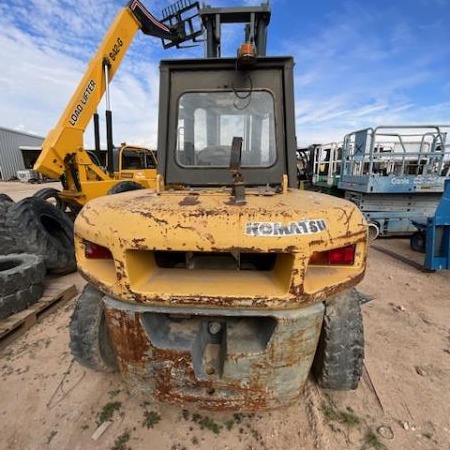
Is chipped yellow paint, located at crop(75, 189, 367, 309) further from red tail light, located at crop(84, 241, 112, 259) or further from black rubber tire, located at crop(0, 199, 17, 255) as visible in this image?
black rubber tire, located at crop(0, 199, 17, 255)

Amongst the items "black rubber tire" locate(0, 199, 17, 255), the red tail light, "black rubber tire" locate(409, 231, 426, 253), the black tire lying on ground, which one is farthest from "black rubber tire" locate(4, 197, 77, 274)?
"black rubber tire" locate(409, 231, 426, 253)

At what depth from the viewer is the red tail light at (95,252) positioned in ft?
6.00

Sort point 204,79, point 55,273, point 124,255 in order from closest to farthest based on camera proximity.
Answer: point 124,255 < point 204,79 < point 55,273

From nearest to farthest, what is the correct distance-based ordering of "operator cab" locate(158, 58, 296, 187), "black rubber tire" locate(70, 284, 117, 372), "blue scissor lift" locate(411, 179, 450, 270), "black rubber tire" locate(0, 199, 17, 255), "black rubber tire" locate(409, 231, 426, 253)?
"black rubber tire" locate(70, 284, 117, 372) < "operator cab" locate(158, 58, 296, 187) < "black rubber tire" locate(0, 199, 17, 255) < "blue scissor lift" locate(411, 179, 450, 270) < "black rubber tire" locate(409, 231, 426, 253)

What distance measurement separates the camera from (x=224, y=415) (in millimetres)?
2043

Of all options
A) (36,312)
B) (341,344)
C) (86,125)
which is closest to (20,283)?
(36,312)

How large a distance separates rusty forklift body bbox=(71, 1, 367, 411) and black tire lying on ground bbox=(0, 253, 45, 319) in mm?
1742

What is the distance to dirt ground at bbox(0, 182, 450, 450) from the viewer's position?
6.09ft

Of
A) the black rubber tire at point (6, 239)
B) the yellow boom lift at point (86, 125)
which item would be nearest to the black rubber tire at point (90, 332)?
the black rubber tire at point (6, 239)

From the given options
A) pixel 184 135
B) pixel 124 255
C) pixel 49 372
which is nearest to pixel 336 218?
pixel 124 255

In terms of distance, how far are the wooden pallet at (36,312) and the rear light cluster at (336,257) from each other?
2801 mm

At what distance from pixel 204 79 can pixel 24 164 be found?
122ft

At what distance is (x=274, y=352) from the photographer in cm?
164

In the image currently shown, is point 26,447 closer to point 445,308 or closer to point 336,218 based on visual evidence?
point 336,218
